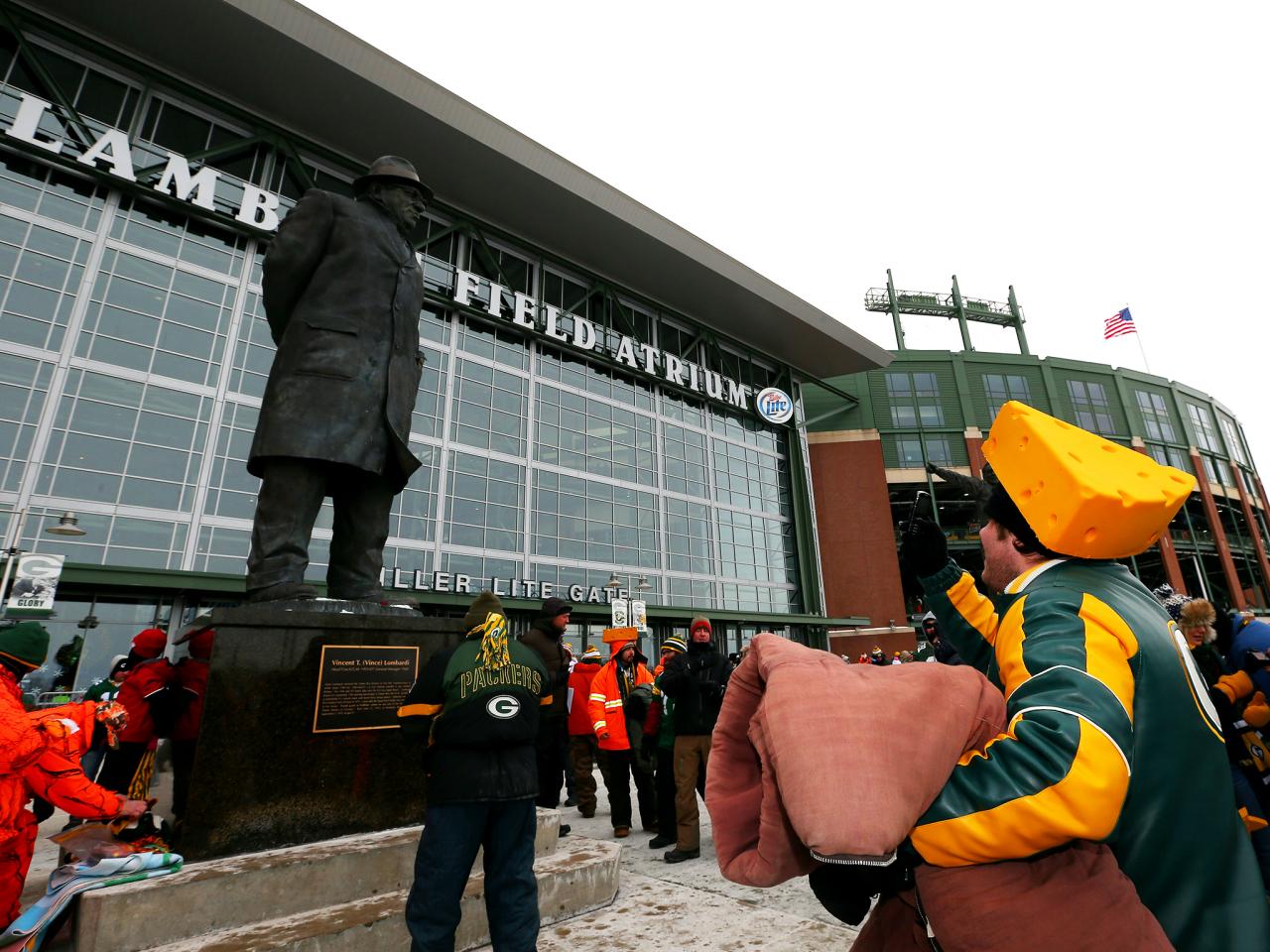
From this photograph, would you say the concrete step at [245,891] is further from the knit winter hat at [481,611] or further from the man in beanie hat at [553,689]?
the man in beanie hat at [553,689]

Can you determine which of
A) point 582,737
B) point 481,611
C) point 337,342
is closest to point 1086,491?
point 481,611

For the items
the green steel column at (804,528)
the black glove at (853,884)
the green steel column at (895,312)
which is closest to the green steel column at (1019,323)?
the green steel column at (895,312)

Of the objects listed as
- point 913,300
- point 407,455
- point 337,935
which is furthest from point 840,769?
point 913,300

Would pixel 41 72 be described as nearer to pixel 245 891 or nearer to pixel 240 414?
pixel 240 414

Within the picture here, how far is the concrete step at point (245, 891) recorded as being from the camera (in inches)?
116

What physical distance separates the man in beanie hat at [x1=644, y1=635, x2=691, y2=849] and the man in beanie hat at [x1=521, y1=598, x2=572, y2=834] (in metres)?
1.00

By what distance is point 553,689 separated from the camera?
6469 mm

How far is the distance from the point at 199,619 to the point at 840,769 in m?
4.56

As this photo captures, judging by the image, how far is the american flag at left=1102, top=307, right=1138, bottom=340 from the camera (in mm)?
37625

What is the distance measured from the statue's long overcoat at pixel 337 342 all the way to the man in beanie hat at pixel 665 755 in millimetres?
3754

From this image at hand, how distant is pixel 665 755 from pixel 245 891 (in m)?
4.33

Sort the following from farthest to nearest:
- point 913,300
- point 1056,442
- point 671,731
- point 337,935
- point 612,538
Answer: point 913,300 < point 612,538 < point 671,731 < point 337,935 < point 1056,442

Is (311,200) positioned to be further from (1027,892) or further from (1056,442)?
(1027,892)

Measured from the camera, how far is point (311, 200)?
190 inches
